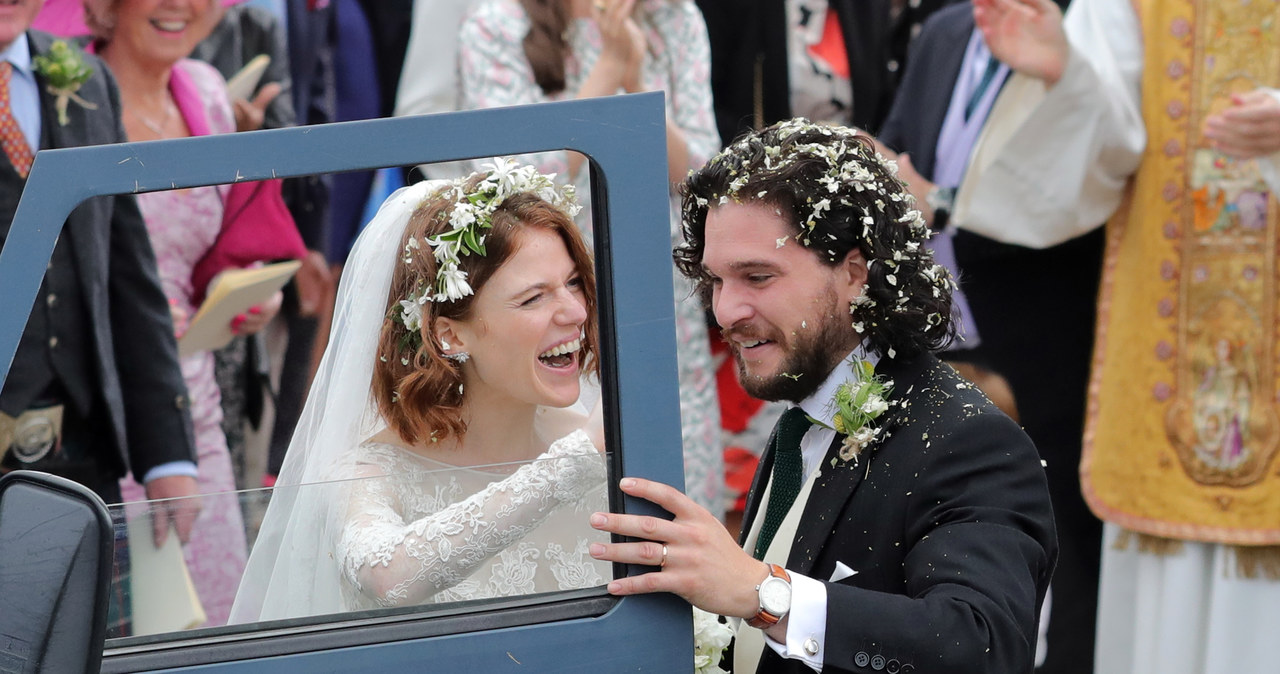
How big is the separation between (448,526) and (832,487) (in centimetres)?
68

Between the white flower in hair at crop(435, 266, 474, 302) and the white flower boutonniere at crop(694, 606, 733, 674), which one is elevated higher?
the white flower in hair at crop(435, 266, 474, 302)

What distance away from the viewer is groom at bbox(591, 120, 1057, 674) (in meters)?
2.00

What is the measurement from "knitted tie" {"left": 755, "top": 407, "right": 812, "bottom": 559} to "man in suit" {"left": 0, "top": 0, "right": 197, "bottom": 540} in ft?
6.44

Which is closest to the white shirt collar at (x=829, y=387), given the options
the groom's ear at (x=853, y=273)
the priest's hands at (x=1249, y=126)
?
the groom's ear at (x=853, y=273)

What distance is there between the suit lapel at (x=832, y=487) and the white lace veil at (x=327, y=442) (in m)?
0.76

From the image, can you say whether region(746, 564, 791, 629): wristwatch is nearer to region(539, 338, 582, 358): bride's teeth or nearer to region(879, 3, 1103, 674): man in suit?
region(539, 338, 582, 358): bride's teeth

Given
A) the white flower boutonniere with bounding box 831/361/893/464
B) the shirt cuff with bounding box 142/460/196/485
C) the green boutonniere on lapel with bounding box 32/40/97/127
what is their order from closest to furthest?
the white flower boutonniere with bounding box 831/361/893/464 → the green boutonniere on lapel with bounding box 32/40/97/127 → the shirt cuff with bounding box 142/460/196/485

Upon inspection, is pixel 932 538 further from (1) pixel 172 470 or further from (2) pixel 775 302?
(1) pixel 172 470

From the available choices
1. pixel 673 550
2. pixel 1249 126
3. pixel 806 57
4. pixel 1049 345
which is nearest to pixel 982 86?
pixel 806 57

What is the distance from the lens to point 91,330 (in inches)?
145

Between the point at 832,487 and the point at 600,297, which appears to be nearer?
the point at 600,297

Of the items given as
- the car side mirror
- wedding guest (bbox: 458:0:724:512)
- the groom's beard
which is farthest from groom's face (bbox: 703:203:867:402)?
wedding guest (bbox: 458:0:724:512)

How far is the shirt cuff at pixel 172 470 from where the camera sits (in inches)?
153

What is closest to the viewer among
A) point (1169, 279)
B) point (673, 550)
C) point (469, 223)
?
point (673, 550)
